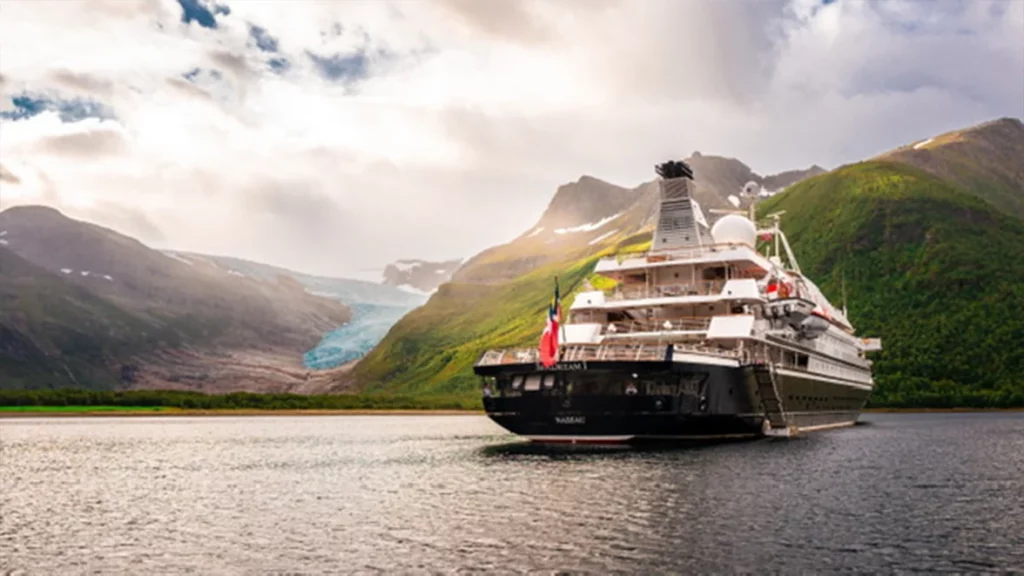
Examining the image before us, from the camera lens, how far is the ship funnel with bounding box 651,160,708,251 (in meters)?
76.3

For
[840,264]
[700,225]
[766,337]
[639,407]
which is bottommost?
[639,407]

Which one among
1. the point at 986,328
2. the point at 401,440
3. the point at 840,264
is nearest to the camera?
the point at 401,440

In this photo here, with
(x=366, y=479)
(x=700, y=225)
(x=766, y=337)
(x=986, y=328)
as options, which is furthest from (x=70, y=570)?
(x=986, y=328)

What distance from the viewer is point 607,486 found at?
118 feet

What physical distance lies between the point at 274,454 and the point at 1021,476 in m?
45.9

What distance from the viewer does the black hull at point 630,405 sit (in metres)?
52.0

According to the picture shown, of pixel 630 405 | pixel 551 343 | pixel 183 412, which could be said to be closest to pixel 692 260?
pixel 630 405

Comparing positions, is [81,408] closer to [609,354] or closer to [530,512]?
[609,354]

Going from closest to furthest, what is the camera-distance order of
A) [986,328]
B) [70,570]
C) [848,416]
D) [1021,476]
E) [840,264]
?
[70,570], [1021,476], [848,416], [986,328], [840,264]

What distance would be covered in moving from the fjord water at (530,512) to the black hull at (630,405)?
6.45ft

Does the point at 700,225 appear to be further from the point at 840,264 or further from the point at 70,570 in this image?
the point at 840,264

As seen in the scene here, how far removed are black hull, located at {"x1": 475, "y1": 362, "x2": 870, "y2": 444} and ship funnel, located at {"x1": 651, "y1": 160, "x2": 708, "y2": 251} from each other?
2069cm

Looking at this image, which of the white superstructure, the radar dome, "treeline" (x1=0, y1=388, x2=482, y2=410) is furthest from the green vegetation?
the radar dome

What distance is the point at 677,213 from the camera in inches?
3029
